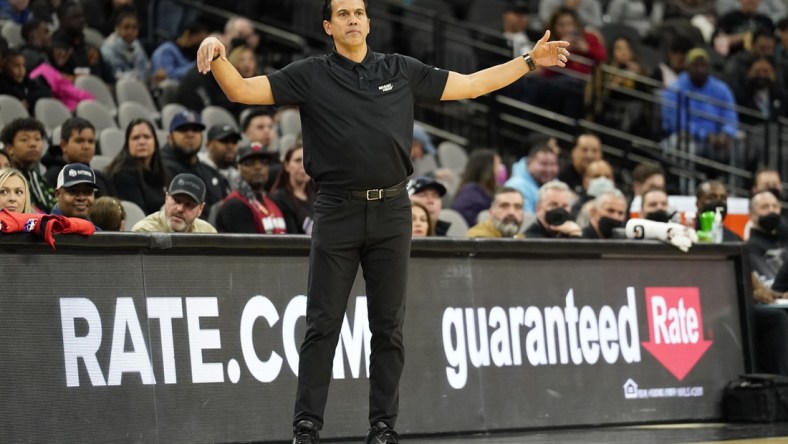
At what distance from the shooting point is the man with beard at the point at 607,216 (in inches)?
431

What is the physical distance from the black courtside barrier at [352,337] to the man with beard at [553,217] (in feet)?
3.25

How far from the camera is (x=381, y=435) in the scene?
6.74m

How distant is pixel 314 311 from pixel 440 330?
Result: 2.09 metres

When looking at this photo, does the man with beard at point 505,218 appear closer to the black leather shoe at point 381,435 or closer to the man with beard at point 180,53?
the black leather shoe at point 381,435

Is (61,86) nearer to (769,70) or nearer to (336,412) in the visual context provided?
(336,412)

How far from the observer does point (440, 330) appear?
8633 mm

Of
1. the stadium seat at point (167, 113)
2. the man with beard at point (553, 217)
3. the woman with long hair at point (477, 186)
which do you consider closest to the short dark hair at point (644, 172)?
the woman with long hair at point (477, 186)

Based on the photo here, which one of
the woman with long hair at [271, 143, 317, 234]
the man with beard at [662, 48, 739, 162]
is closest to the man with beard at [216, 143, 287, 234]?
the woman with long hair at [271, 143, 317, 234]

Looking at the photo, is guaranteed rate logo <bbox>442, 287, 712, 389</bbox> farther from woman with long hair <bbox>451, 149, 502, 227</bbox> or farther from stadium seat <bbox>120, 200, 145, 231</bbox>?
woman with long hair <bbox>451, 149, 502, 227</bbox>

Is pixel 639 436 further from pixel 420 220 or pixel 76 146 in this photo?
pixel 76 146

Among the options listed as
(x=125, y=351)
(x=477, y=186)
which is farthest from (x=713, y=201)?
(x=125, y=351)

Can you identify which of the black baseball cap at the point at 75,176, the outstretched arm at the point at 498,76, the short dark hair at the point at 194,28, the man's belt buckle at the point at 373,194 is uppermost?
the short dark hair at the point at 194,28

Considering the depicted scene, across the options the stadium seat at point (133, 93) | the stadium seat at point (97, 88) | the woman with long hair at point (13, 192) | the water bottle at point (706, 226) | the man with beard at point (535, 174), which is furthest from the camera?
the stadium seat at point (133, 93)

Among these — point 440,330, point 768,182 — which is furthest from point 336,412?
point 768,182
